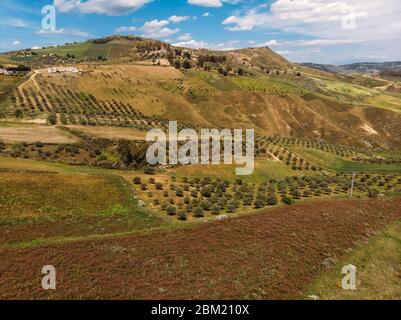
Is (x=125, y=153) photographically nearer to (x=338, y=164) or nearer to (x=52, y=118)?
(x=52, y=118)

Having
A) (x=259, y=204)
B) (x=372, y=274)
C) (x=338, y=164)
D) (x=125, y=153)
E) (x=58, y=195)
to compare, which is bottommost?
(x=338, y=164)

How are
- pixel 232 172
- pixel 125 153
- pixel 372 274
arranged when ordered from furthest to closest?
pixel 232 172
pixel 125 153
pixel 372 274

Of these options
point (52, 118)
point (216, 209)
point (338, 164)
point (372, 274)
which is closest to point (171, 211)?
point (216, 209)

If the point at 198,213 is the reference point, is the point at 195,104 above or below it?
above

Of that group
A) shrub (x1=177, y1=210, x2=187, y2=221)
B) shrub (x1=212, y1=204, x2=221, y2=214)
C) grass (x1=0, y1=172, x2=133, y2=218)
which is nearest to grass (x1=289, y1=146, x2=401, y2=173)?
shrub (x1=212, y1=204, x2=221, y2=214)

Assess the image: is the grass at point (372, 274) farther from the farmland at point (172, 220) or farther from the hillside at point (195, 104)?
the hillside at point (195, 104)

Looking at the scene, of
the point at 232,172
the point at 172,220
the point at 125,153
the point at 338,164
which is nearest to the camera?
the point at 172,220

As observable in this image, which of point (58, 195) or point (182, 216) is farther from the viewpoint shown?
point (58, 195)

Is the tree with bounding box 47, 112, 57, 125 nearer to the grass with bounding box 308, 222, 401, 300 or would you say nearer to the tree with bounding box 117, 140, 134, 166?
the tree with bounding box 117, 140, 134, 166
